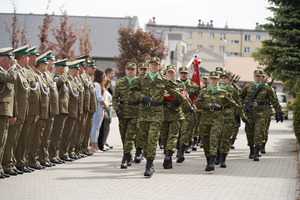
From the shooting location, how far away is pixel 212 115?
484 inches

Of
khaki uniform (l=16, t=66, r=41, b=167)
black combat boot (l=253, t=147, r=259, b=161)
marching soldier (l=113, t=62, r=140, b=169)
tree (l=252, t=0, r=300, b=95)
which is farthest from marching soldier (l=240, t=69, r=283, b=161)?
tree (l=252, t=0, r=300, b=95)

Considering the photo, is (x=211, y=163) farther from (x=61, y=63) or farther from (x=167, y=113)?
(x=61, y=63)

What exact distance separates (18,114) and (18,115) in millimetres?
19

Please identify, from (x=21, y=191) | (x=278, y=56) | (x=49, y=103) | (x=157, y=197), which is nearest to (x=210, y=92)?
(x=49, y=103)

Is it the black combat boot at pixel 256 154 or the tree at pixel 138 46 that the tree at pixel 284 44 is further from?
the tree at pixel 138 46

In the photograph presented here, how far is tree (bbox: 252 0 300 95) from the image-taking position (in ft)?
92.2

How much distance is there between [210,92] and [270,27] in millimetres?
17827

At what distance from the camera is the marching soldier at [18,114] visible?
406 inches

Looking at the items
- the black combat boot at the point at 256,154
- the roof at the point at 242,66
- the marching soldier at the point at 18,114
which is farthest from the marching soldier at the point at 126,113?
the roof at the point at 242,66

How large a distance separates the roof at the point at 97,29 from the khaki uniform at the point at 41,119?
164ft

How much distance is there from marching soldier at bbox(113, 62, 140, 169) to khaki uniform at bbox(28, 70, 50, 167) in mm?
1488

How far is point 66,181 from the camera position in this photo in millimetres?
10133

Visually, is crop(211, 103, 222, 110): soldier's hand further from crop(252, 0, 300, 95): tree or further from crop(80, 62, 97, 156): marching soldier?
crop(252, 0, 300, 95): tree

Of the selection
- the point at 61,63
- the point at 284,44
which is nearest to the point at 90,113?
the point at 61,63
